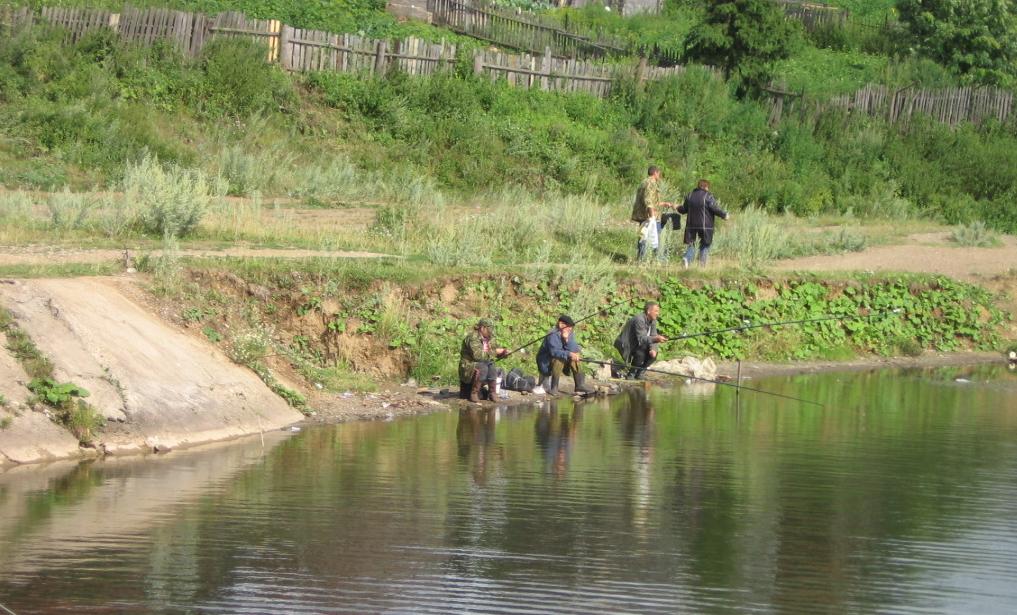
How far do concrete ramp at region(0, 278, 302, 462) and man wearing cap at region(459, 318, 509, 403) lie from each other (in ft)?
8.02

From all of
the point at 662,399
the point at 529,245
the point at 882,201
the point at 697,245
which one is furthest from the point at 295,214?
the point at 882,201

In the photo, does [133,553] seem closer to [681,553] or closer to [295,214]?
[681,553]

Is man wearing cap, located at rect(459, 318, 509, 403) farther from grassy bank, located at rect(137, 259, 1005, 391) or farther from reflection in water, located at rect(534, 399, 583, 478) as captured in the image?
grassy bank, located at rect(137, 259, 1005, 391)

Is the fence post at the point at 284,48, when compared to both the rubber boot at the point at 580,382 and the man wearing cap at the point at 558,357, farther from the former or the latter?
the rubber boot at the point at 580,382

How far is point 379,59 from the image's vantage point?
35719 mm

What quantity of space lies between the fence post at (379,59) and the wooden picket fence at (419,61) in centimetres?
2

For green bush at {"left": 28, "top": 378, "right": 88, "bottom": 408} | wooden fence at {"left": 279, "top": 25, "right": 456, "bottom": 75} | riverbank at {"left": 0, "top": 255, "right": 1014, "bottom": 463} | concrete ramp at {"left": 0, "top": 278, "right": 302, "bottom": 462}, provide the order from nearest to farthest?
green bush at {"left": 28, "top": 378, "right": 88, "bottom": 408} → concrete ramp at {"left": 0, "top": 278, "right": 302, "bottom": 462} → riverbank at {"left": 0, "top": 255, "right": 1014, "bottom": 463} → wooden fence at {"left": 279, "top": 25, "right": 456, "bottom": 75}

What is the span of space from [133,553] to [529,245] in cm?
1478

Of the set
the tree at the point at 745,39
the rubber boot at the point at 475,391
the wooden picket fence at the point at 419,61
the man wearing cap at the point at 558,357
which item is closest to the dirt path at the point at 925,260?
the man wearing cap at the point at 558,357

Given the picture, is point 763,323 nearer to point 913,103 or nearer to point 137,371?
point 137,371

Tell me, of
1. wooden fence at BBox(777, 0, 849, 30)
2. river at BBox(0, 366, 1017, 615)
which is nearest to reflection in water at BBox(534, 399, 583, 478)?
river at BBox(0, 366, 1017, 615)

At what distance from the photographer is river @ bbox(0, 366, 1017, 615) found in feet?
35.2

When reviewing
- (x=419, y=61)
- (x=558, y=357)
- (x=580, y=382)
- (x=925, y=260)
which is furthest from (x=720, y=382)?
(x=419, y=61)

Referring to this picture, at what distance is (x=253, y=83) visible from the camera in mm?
33281
